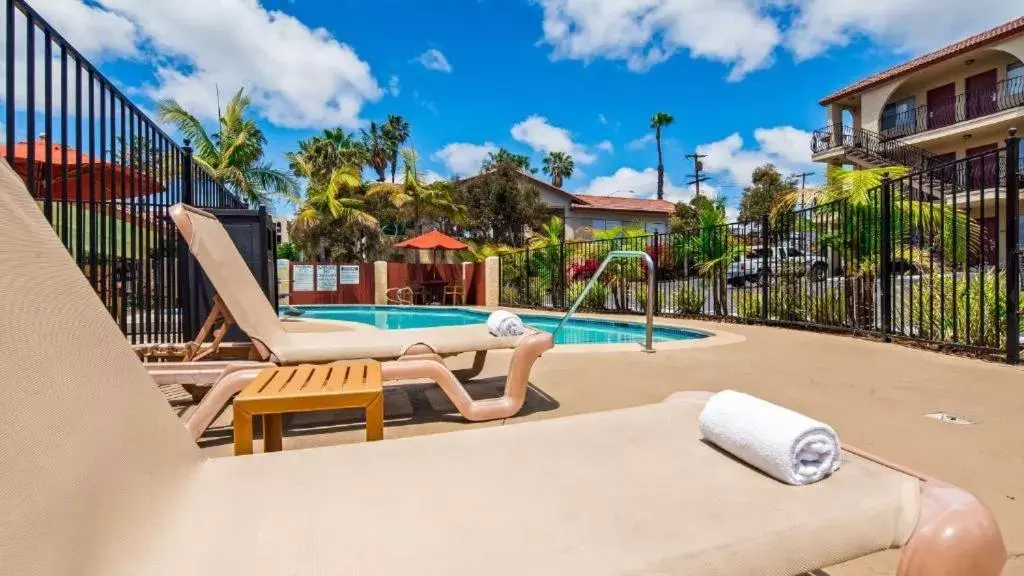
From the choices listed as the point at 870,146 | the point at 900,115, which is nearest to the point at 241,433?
the point at 870,146

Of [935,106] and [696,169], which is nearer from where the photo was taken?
[935,106]

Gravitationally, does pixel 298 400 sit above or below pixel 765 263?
below

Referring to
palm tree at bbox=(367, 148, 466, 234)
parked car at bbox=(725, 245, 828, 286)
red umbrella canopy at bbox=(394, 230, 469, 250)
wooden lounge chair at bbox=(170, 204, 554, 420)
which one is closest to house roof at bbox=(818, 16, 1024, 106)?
parked car at bbox=(725, 245, 828, 286)

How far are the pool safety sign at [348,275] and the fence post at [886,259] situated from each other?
49.4 ft

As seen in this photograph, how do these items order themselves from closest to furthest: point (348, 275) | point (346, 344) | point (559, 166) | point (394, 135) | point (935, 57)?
point (346, 344) < point (348, 275) < point (935, 57) < point (394, 135) < point (559, 166)

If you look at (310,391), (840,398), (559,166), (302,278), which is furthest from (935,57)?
(310,391)

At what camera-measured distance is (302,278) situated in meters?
16.8

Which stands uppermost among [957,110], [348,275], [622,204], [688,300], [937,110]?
[937,110]

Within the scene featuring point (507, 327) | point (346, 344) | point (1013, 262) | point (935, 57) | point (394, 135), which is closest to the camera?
point (346, 344)

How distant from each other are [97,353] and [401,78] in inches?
1188

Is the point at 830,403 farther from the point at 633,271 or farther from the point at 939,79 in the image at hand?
the point at 939,79

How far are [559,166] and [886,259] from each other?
3781 centimetres

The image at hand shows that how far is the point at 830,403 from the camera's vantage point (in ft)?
11.9

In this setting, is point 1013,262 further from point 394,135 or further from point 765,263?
point 394,135
